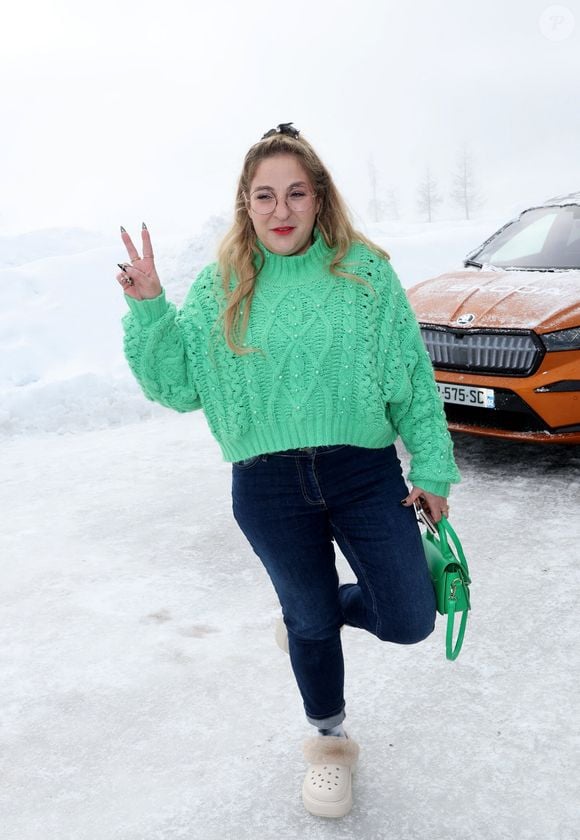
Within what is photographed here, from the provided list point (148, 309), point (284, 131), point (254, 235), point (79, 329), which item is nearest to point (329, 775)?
point (148, 309)

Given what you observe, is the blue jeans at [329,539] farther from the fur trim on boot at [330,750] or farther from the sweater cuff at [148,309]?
the sweater cuff at [148,309]

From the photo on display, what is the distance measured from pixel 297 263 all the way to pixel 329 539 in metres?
0.75

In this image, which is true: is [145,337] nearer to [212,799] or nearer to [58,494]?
[212,799]

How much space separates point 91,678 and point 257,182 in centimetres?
191

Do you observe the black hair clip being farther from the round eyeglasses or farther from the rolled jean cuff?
the rolled jean cuff

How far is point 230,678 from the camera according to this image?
2.92m

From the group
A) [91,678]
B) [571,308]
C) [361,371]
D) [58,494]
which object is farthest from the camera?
[58,494]

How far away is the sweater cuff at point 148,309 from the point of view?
206 cm

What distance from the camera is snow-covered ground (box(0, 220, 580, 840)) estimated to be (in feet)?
7.47

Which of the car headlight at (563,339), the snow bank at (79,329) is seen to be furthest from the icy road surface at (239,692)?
the snow bank at (79,329)

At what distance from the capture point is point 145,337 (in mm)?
2078

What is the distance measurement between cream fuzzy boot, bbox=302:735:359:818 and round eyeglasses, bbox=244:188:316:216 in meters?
1.50

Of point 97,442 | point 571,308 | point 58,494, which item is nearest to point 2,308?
point 97,442

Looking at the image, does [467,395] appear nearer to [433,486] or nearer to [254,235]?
[433,486]
